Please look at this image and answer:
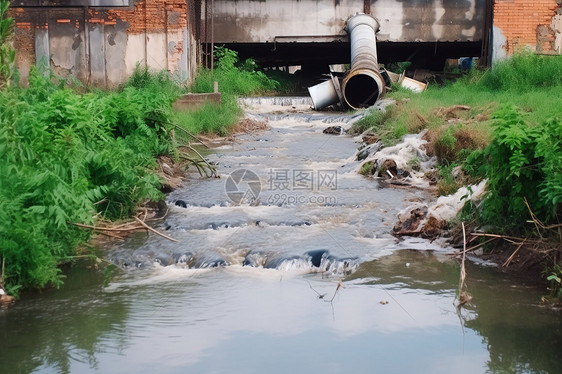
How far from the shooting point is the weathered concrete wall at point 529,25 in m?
18.0

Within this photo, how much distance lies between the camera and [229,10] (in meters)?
19.4

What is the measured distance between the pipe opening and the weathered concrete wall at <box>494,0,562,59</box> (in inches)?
Result: 134

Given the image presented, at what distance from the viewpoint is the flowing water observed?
14.5 ft

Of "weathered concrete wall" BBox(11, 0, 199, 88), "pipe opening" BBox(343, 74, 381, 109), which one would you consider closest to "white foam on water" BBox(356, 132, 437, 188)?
"pipe opening" BBox(343, 74, 381, 109)

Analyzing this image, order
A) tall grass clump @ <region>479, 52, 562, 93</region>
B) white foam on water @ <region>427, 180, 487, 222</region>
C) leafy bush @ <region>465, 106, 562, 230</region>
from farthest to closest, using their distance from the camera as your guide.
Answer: tall grass clump @ <region>479, 52, 562, 93</region>
white foam on water @ <region>427, 180, 487, 222</region>
leafy bush @ <region>465, 106, 562, 230</region>

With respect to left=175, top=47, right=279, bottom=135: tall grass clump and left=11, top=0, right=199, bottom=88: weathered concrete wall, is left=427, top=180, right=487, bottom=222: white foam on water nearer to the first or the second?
left=175, top=47, right=279, bottom=135: tall grass clump

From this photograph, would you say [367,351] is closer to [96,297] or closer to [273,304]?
[273,304]

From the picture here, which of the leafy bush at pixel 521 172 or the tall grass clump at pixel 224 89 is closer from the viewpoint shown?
the leafy bush at pixel 521 172

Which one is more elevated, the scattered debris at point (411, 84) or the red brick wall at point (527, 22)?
the red brick wall at point (527, 22)

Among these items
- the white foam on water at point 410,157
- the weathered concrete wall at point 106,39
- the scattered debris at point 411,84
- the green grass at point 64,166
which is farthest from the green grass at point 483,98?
the weathered concrete wall at point 106,39

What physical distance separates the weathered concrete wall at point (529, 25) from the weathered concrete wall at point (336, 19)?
1178mm

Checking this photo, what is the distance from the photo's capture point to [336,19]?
19500mm

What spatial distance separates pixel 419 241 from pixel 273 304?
217 cm

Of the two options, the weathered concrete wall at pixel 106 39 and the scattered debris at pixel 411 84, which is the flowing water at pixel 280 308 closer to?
the weathered concrete wall at pixel 106 39
